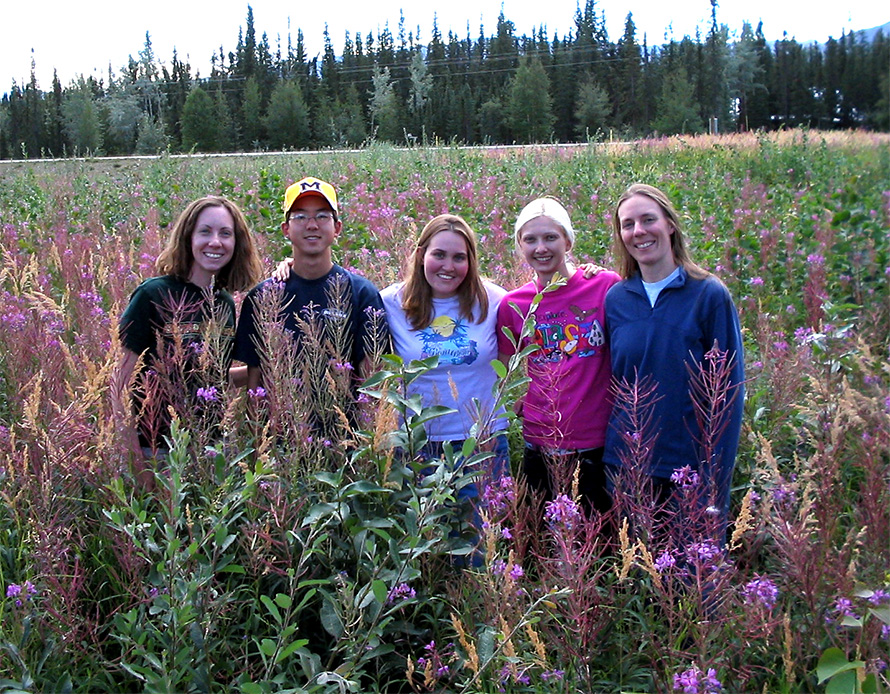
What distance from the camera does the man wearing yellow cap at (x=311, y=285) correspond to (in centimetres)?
317

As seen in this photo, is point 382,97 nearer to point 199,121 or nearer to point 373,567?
point 199,121

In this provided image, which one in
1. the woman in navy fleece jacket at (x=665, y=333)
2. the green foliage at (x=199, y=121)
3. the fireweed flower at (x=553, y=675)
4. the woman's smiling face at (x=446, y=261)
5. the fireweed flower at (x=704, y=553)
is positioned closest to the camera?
the fireweed flower at (x=704, y=553)

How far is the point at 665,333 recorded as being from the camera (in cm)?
287

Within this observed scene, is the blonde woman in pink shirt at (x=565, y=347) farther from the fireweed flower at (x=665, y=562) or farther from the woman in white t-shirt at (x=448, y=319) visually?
the fireweed flower at (x=665, y=562)

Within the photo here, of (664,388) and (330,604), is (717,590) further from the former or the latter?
(664,388)

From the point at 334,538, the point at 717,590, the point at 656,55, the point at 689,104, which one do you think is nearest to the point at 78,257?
the point at 334,538

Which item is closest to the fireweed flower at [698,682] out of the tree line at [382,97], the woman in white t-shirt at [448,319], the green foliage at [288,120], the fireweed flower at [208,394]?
the woman in white t-shirt at [448,319]

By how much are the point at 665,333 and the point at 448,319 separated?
904 mm

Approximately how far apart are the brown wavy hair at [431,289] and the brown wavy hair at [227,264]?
802 mm

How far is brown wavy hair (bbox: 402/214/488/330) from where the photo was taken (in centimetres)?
327

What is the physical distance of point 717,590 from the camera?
166 cm

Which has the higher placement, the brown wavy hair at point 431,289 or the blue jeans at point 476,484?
the brown wavy hair at point 431,289

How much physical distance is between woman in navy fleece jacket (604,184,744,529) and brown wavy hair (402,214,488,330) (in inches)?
22.5

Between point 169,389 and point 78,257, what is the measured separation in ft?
12.7
